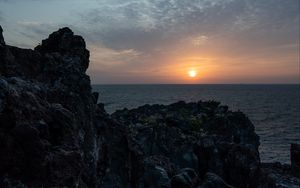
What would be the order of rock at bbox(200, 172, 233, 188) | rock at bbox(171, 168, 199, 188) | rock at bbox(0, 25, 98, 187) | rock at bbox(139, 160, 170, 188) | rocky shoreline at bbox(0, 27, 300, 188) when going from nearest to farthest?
rock at bbox(0, 25, 98, 187) < rocky shoreline at bbox(0, 27, 300, 188) < rock at bbox(171, 168, 199, 188) < rock at bbox(200, 172, 233, 188) < rock at bbox(139, 160, 170, 188)

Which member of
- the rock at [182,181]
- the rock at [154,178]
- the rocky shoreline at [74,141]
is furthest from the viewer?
the rock at [154,178]

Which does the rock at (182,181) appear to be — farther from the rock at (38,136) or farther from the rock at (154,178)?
the rock at (38,136)

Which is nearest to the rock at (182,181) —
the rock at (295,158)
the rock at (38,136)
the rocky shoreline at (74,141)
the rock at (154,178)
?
the rocky shoreline at (74,141)

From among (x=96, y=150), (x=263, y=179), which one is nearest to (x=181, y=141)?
(x=263, y=179)

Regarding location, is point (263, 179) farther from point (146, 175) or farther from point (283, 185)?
point (283, 185)

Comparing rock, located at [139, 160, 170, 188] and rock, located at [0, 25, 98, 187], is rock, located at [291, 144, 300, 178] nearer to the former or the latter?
rock, located at [139, 160, 170, 188]

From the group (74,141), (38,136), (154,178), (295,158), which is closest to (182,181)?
(154,178)

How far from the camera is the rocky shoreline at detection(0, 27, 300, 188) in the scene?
35.6 feet

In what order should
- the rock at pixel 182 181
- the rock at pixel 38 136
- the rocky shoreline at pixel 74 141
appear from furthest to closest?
the rock at pixel 182 181 → the rocky shoreline at pixel 74 141 → the rock at pixel 38 136

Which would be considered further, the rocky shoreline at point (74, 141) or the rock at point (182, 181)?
the rock at point (182, 181)

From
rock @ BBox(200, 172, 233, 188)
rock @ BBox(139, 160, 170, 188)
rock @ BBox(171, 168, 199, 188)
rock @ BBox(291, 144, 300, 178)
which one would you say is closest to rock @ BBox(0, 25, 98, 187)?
rock @ BBox(171, 168, 199, 188)

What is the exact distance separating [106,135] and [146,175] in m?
6.72

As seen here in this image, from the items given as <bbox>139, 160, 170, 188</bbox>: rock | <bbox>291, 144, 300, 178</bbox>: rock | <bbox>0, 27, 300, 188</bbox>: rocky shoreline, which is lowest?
<bbox>291, 144, 300, 178</bbox>: rock

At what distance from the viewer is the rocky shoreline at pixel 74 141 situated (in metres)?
10.8
